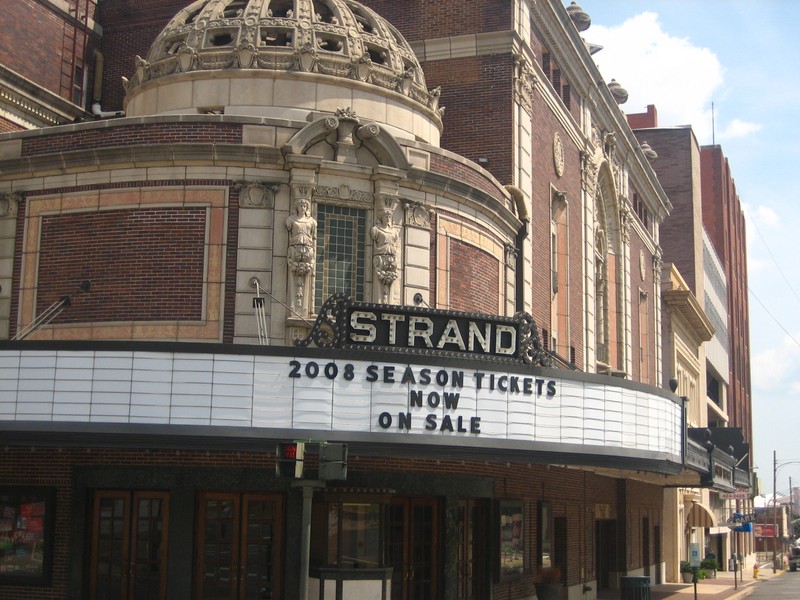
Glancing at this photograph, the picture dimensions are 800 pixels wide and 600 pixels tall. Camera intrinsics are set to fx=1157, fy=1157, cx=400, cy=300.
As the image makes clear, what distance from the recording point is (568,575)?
3544cm

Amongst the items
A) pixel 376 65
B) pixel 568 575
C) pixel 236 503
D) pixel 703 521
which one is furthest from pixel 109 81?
pixel 703 521

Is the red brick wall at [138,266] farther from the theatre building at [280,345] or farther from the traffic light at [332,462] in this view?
the traffic light at [332,462]

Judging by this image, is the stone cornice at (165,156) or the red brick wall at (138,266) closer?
the red brick wall at (138,266)

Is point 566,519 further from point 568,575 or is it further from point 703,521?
point 703,521

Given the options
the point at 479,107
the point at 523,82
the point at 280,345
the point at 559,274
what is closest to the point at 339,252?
the point at 280,345

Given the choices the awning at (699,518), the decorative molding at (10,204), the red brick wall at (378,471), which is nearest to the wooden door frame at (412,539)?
the red brick wall at (378,471)

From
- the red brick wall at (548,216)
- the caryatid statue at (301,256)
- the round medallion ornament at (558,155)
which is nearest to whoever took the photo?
the caryatid statue at (301,256)

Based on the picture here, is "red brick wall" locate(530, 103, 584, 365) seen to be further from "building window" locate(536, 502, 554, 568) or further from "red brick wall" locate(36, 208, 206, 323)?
"red brick wall" locate(36, 208, 206, 323)

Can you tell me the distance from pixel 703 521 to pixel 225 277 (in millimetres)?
36796

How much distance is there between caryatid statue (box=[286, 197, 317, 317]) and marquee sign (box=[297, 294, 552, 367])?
2904 millimetres

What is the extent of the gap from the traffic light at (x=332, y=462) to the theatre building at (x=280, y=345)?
0.11 feet

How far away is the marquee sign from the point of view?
68.7 ft

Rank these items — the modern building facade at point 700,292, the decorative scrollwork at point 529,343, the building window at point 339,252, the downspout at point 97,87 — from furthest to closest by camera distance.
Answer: the modern building facade at point 700,292 < the downspout at point 97,87 < the building window at point 339,252 < the decorative scrollwork at point 529,343

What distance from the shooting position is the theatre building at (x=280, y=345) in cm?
1998
